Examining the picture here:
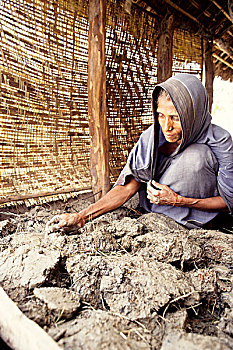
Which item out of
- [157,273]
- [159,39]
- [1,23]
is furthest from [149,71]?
[157,273]

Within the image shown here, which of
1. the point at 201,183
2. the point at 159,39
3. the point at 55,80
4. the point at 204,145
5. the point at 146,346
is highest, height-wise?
the point at 159,39

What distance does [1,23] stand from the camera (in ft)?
6.75

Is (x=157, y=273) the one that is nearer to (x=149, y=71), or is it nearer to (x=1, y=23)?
(x=1, y=23)

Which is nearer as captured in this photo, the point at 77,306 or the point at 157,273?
the point at 77,306

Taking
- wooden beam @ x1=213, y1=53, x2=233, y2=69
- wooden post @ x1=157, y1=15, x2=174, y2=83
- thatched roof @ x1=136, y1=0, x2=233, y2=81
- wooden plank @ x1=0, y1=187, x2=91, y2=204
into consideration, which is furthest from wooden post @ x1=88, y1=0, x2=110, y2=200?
wooden beam @ x1=213, y1=53, x2=233, y2=69

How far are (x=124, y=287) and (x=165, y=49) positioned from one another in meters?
3.01

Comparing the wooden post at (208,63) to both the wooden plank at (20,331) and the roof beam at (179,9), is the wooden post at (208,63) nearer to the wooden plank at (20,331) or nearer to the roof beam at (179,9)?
the roof beam at (179,9)

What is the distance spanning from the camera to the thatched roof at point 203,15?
331 centimetres

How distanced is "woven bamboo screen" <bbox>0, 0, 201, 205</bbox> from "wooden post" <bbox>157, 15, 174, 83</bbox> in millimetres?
249

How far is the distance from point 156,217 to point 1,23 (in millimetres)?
1862

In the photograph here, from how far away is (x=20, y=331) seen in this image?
34.8 inches

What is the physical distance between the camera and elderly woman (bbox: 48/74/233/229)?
1937 mm

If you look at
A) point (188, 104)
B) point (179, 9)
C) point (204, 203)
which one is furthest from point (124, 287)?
point (179, 9)

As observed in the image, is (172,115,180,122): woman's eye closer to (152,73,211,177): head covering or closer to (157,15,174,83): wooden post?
(152,73,211,177): head covering
